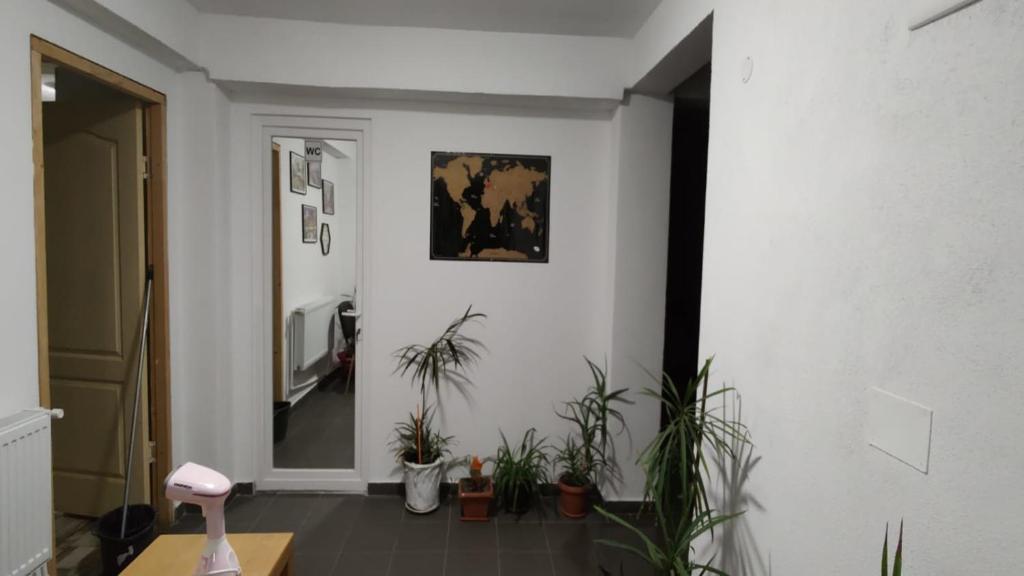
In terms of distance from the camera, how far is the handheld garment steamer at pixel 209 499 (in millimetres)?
1159

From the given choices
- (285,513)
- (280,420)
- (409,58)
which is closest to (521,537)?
(285,513)

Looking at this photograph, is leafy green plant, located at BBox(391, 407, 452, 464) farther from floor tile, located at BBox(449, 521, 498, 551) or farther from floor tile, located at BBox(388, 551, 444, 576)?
floor tile, located at BBox(388, 551, 444, 576)

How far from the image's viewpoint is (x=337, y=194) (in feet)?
12.5

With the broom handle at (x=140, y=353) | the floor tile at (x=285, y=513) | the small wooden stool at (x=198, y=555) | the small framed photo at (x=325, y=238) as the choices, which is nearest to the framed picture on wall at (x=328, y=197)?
the small framed photo at (x=325, y=238)

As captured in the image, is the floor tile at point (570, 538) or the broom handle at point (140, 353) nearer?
the broom handle at point (140, 353)

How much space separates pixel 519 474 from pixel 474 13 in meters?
2.56

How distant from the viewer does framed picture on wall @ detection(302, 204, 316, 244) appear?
3848mm

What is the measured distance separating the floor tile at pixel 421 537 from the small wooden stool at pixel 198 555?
3.88ft

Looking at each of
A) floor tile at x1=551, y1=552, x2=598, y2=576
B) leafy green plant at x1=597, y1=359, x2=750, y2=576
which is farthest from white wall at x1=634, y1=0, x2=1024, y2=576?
floor tile at x1=551, y1=552, x2=598, y2=576

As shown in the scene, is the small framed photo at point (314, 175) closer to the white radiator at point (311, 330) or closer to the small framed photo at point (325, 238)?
the small framed photo at point (325, 238)

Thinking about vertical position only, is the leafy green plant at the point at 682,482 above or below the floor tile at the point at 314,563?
above

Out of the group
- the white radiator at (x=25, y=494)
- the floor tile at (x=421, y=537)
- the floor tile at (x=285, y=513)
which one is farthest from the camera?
the floor tile at (x=285, y=513)

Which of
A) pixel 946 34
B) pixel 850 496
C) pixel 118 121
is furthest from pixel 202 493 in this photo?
pixel 118 121

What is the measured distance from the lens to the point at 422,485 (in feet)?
9.63
